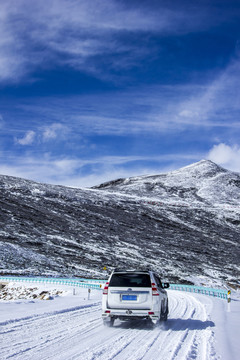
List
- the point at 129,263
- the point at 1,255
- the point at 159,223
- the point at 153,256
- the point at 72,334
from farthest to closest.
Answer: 1. the point at 159,223
2. the point at 153,256
3. the point at 129,263
4. the point at 1,255
5. the point at 72,334

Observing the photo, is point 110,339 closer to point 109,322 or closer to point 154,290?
point 109,322

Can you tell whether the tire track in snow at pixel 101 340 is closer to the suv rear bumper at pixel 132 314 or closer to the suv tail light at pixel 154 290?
the suv rear bumper at pixel 132 314

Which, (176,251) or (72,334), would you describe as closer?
(72,334)

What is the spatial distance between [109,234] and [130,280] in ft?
263

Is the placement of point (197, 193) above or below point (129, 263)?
above

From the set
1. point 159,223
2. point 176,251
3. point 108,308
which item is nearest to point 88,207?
point 159,223

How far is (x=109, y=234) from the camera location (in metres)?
91.4

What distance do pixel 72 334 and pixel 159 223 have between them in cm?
10360

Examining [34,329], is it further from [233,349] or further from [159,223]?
[159,223]

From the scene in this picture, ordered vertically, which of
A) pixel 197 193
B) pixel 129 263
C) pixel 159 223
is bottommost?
pixel 129 263

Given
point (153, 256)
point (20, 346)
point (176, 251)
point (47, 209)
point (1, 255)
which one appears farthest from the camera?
point (47, 209)

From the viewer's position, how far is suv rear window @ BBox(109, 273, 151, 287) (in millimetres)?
11688

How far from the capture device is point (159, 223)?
11231 centimetres

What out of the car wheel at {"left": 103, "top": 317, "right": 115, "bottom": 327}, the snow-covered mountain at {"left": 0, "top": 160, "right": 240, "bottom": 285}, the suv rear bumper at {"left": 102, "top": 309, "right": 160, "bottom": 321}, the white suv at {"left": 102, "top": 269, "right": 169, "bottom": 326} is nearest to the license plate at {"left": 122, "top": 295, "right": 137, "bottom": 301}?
the white suv at {"left": 102, "top": 269, "right": 169, "bottom": 326}
